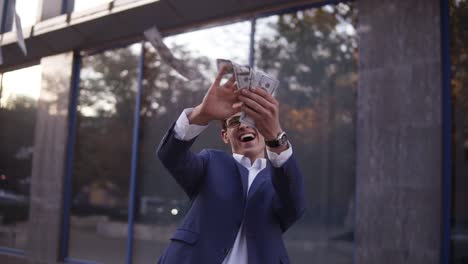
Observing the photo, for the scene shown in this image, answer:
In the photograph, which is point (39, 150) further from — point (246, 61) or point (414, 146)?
point (414, 146)

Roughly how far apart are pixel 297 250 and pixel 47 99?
488 cm

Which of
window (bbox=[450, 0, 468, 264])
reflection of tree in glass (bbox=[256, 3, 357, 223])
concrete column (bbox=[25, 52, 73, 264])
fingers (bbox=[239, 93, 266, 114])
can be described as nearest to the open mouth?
fingers (bbox=[239, 93, 266, 114])

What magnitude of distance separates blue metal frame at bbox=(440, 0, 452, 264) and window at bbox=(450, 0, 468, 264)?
0.07 meters

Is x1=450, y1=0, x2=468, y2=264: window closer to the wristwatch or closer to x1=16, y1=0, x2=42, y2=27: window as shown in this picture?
the wristwatch

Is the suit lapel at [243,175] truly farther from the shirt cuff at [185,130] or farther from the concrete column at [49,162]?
the concrete column at [49,162]

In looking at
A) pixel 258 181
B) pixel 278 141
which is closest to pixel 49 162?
pixel 258 181

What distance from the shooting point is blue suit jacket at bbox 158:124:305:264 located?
229 cm

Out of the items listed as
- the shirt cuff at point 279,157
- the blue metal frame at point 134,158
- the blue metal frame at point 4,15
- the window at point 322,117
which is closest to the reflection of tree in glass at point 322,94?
the window at point 322,117

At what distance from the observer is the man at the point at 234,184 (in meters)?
2.16

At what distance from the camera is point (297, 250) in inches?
213

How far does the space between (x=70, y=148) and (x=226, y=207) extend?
5912 millimetres

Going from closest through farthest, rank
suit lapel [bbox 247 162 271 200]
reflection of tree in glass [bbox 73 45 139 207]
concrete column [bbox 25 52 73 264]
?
suit lapel [bbox 247 162 271 200] → reflection of tree in glass [bbox 73 45 139 207] → concrete column [bbox 25 52 73 264]

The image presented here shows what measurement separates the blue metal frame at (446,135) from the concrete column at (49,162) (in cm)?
547

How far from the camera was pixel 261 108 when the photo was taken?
207 cm
